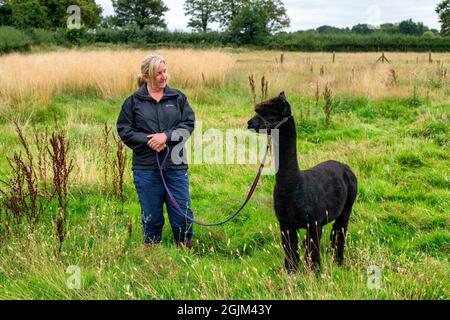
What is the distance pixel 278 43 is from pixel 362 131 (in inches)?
1504

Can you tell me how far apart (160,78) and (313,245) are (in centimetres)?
213

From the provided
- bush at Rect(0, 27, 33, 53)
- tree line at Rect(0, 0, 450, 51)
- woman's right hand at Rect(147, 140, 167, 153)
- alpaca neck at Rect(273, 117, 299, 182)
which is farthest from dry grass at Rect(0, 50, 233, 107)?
tree line at Rect(0, 0, 450, 51)

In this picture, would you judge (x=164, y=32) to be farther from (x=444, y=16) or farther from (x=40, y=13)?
(x=444, y=16)

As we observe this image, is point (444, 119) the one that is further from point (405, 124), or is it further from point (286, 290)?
point (286, 290)

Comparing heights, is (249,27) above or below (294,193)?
above

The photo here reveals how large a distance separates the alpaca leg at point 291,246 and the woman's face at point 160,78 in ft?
6.03

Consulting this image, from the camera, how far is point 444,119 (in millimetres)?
9422

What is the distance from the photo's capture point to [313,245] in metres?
3.98

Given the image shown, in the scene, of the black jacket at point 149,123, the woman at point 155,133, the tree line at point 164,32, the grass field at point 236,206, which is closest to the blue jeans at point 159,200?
the woman at point 155,133

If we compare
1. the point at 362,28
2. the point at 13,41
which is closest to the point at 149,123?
the point at 13,41

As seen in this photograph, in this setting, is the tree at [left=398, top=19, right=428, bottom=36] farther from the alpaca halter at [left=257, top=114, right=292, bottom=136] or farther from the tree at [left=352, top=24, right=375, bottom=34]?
the alpaca halter at [left=257, top=114, right=292, bottom=136]

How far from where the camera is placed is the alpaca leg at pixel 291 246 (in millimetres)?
3979

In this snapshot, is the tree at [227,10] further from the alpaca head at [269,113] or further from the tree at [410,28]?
the alpaca head at [269,113]
